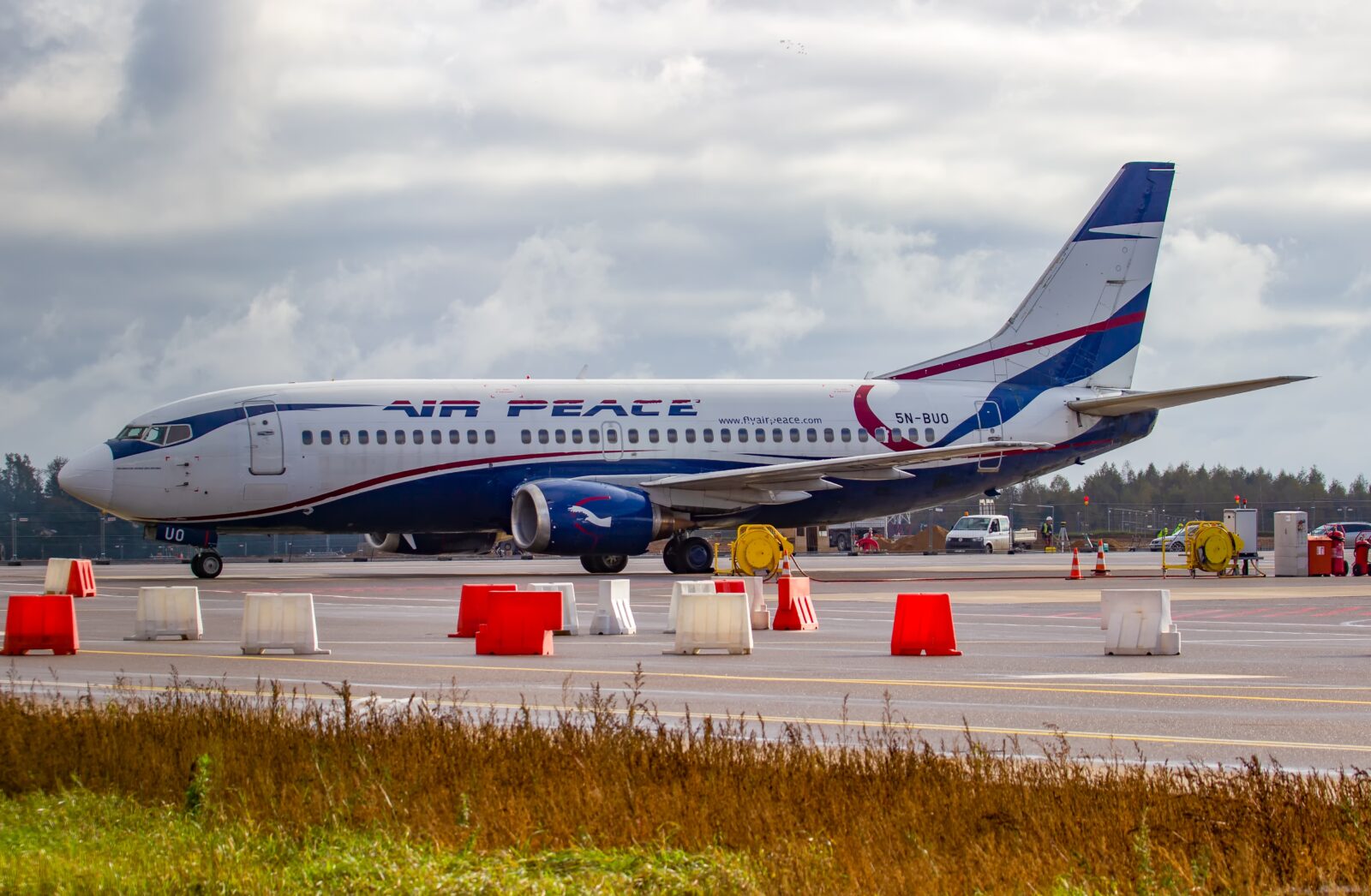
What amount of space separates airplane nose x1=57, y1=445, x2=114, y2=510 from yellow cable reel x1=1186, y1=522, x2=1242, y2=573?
25.2 meters

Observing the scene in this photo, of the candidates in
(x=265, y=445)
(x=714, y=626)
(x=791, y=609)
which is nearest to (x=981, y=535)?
(x=265, y=445)

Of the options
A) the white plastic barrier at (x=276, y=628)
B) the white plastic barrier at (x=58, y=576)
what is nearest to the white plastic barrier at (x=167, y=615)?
the white plastic barrier at (x=276, y=628)

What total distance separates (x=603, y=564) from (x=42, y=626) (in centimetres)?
2348

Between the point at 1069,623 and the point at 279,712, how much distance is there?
627 inches

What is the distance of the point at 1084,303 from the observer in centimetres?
4619

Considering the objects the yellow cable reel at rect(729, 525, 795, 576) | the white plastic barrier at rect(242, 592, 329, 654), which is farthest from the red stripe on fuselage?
the white plastic barrier at rect(242, 592, 329, 654)

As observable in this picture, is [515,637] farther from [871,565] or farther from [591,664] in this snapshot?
[871,565]

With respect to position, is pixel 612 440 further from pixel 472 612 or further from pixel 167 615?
pixel 167 615

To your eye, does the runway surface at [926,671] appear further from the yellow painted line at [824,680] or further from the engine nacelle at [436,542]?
the engine nacelle at [436,542]

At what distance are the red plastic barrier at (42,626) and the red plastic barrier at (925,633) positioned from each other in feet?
30.3

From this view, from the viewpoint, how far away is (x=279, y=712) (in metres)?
11.6

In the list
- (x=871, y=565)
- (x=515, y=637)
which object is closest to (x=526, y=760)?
(x=515, y=637)

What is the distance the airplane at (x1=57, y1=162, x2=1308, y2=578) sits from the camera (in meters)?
38.8

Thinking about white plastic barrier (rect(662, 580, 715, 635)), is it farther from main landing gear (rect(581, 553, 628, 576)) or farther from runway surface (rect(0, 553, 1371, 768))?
main landing gear (rect(581, 553, 628, 576))
